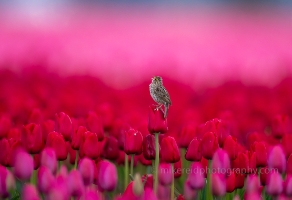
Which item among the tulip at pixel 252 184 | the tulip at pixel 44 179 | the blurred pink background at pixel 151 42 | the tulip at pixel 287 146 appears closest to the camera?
the tulip at pixel 44 179

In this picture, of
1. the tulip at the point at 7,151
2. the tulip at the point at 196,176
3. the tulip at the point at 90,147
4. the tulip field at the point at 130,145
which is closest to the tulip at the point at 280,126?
the tulip field at the point at 130,145

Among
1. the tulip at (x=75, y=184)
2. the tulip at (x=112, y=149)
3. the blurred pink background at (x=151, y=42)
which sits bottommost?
the tulip at (x=75, y=184)

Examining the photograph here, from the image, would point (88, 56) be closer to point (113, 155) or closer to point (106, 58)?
point (106, 58)

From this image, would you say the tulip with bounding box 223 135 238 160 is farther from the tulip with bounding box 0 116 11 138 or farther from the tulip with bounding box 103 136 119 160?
the tulip with bounding box 0 116 11 138

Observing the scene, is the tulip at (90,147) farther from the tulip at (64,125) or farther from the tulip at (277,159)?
the tulip at (277,159)

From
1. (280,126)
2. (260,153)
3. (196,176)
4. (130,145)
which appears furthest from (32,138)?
(280,126)

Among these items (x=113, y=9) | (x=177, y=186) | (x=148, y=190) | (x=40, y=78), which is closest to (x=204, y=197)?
(x=177, y=186)
